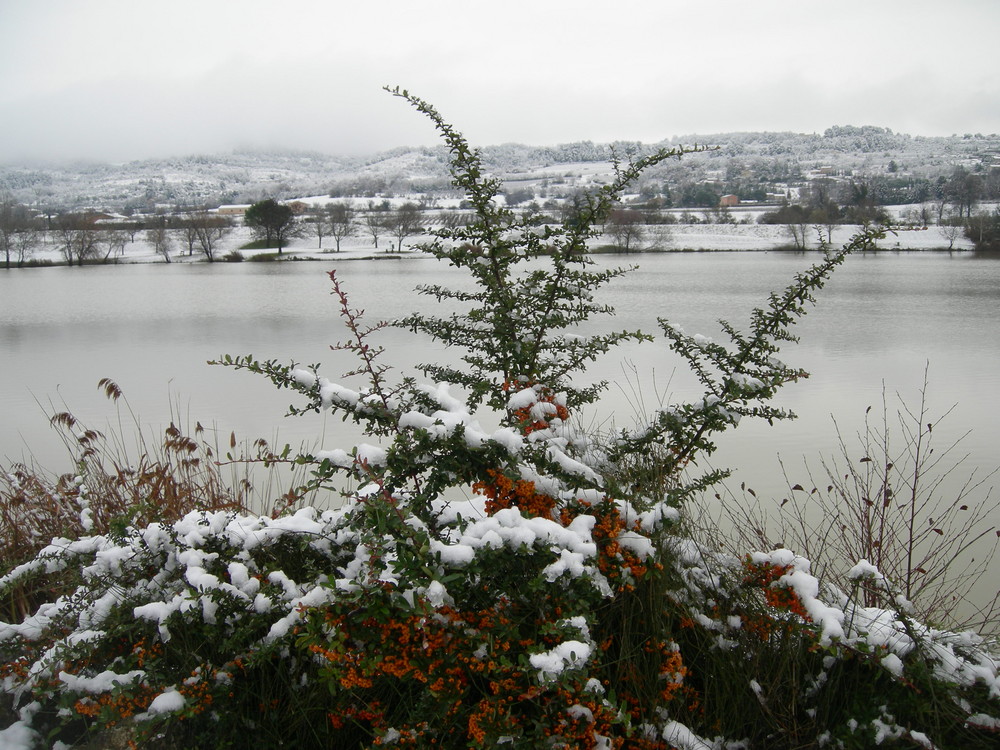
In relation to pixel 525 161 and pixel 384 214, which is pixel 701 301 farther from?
pixel 525 161

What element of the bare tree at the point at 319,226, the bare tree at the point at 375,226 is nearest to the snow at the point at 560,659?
the bare tree at the point at 375,226

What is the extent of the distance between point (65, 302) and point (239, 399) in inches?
543

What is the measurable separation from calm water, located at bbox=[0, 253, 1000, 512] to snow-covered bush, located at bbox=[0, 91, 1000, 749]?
2.34 m

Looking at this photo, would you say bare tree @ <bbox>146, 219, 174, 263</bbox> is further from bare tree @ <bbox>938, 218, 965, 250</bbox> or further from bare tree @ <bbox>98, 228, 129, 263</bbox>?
bare tree @ <bbox>938, 218, 965, 250</bbox>

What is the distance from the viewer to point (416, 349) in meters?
11.5

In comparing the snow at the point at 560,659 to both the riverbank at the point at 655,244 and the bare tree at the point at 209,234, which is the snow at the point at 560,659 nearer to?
the riverbank at the point at 655,244

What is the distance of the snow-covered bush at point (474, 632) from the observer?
1896 millimetres

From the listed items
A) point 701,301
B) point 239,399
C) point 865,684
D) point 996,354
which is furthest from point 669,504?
point 701,301

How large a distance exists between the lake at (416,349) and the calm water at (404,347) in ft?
0.12

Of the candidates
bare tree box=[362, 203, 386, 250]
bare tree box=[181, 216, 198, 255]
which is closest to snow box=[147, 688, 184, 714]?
bare tree box=[362, 203, 386, 250]

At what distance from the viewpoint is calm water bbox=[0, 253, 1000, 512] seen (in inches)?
276

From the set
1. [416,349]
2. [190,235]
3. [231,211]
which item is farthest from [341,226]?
[416,349]

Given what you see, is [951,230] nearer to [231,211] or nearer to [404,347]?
[404,347]

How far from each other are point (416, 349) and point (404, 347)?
26cm
